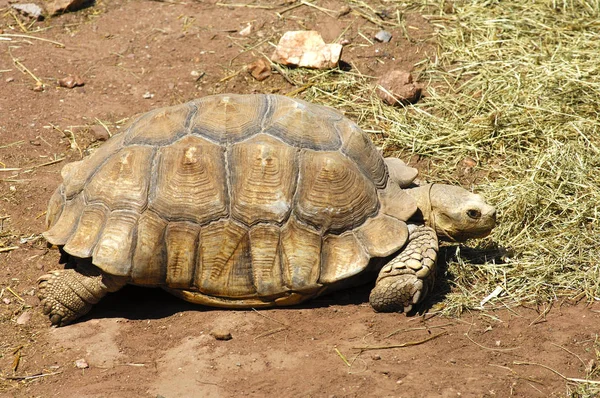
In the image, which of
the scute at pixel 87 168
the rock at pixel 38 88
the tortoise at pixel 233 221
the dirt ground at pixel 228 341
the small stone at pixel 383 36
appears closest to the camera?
the dirt ground at pixel 228 341

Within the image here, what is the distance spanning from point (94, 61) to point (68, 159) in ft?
5.38

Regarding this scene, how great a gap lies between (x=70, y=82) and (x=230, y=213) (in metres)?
3.38

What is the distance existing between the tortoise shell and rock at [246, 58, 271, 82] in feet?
8.15

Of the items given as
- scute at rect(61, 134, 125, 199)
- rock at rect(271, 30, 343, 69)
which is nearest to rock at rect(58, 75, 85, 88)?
rock at rect(271, 30, 343, 69)

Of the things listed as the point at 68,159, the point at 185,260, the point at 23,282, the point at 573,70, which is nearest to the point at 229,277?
the point at 185,260

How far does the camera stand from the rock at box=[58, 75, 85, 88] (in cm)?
768

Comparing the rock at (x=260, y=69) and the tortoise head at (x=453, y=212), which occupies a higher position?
the tortoise head at (x=453, y=212)

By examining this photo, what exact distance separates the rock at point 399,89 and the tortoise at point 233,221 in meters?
2.15

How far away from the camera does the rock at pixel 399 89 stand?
24.1ft

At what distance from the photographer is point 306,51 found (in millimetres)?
7758

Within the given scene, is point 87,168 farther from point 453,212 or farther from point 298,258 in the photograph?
point 453,212

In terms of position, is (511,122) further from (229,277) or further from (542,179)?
(229,277)

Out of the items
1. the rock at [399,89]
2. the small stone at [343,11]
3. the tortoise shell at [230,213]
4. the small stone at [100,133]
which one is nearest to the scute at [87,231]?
the tortoise shell at [230,213]

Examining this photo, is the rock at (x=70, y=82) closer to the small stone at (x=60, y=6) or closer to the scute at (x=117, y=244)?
the small stone at (x=60, y=6)
